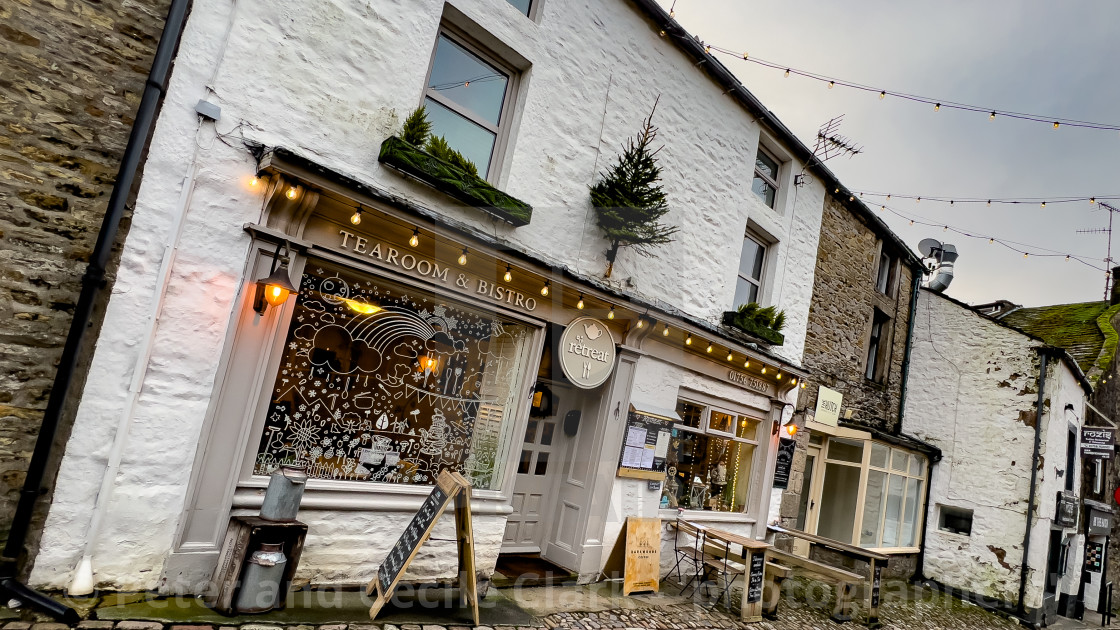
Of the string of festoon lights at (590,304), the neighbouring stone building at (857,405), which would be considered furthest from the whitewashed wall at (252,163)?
the neighbouring stone building at (857,405)

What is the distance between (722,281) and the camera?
9148 mm

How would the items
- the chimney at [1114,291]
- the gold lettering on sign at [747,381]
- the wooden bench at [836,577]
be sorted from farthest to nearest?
1. the chimney at [1114,291]
2. the gold lettering on sign at [747,381]
3. the wooden bench at [836,577]

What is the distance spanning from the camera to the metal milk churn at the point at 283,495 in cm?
473

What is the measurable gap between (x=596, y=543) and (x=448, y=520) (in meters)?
Answer: 1.97

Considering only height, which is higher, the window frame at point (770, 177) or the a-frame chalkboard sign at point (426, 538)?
the window frame at point (770, 177)

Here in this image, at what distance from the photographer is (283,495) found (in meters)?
4.77

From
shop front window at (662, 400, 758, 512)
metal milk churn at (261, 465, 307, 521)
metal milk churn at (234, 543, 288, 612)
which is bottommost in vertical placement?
metal milk churn at (234, 543, 288, 612)

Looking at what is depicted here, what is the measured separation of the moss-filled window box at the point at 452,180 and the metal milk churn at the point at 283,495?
9.00 feet

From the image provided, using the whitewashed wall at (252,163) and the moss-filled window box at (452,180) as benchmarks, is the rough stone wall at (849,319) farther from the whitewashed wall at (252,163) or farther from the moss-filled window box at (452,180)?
the moss-filled window box at (452,180)

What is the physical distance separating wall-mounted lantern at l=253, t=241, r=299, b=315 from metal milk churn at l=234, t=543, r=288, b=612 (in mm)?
1787

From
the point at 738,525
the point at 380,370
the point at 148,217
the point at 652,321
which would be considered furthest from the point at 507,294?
the point at 738,525

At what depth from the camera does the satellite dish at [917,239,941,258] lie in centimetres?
1426

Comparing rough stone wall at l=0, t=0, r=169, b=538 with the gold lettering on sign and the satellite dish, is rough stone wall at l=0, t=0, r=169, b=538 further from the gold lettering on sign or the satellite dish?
the satellite dish

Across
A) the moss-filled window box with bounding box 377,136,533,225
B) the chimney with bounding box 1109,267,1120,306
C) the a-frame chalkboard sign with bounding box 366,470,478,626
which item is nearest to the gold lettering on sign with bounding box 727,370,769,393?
the moss-filled window box with bounding box 377,136,533,225
